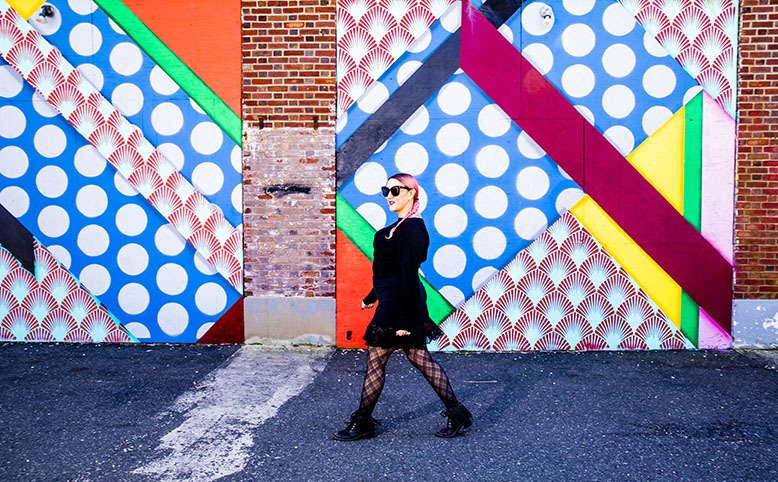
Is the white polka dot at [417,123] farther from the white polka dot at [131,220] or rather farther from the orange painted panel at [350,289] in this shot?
the white polka dot at [131,220]

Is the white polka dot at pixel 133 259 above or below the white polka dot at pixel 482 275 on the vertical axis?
above

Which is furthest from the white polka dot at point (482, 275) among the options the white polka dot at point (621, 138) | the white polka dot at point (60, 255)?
the white polka dot at point (60, 255)

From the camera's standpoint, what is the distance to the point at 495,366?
5.59m

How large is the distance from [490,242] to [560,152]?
1.17 metres

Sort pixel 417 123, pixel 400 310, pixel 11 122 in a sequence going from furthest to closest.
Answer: pixel 11 122 → pixel 417 123 → pixel 400 310

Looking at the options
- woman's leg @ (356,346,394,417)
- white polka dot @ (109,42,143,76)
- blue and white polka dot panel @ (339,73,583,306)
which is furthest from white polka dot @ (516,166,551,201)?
white polka dot @ (109,42,143,76)

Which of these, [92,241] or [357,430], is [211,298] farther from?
[357,430]

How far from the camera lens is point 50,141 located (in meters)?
6.17

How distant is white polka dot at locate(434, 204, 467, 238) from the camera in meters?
6.04

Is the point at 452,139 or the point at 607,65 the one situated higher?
the point at 607,65

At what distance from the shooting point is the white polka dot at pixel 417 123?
19.6 feet

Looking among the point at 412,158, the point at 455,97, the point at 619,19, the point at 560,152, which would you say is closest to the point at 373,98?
the point at 412,158

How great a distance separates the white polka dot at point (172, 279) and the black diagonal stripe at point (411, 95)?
2.13 metres

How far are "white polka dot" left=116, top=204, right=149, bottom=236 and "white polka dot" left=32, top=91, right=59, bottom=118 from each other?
4.07ft
